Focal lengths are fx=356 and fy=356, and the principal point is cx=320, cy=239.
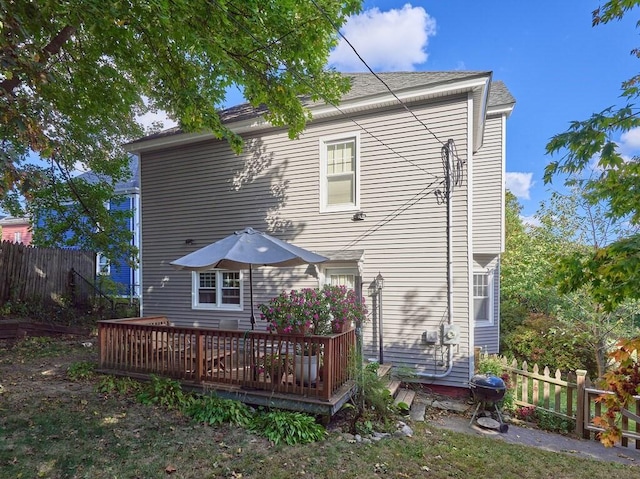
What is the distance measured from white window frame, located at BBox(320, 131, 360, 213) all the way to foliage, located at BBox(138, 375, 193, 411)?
469 centimetres

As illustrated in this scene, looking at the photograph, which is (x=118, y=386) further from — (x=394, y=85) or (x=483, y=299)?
(x=483, y=299)

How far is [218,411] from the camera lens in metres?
5.03

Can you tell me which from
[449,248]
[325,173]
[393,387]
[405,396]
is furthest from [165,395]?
[449,248]

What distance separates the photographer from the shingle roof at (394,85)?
7156 millimetres

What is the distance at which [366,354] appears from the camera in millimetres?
7730

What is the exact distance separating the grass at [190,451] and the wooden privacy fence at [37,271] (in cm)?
586

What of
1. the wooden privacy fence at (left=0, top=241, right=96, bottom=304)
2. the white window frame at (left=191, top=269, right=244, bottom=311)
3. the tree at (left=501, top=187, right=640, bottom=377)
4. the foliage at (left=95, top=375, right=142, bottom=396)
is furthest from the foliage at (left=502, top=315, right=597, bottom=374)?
the wooden privacy fence at (left=0, top=241, right=96, bottom=304)

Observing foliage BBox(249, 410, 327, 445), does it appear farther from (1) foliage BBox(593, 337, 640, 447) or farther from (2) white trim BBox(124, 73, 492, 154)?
(2) white trim BBox(124, 73, 492, 154)

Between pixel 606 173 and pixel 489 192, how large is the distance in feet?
22.1

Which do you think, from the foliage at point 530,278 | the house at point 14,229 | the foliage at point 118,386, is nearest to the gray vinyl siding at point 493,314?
the foliage at point 530,278

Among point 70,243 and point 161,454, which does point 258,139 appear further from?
point 70,243

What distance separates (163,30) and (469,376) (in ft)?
26.7

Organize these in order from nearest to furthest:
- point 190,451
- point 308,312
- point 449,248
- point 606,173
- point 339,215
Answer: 1. point 606,173
2. point 190,451
3. point 308,312
4. point 449,248
5. point 339,215

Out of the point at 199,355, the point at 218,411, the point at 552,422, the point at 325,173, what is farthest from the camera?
the point at 325,173
